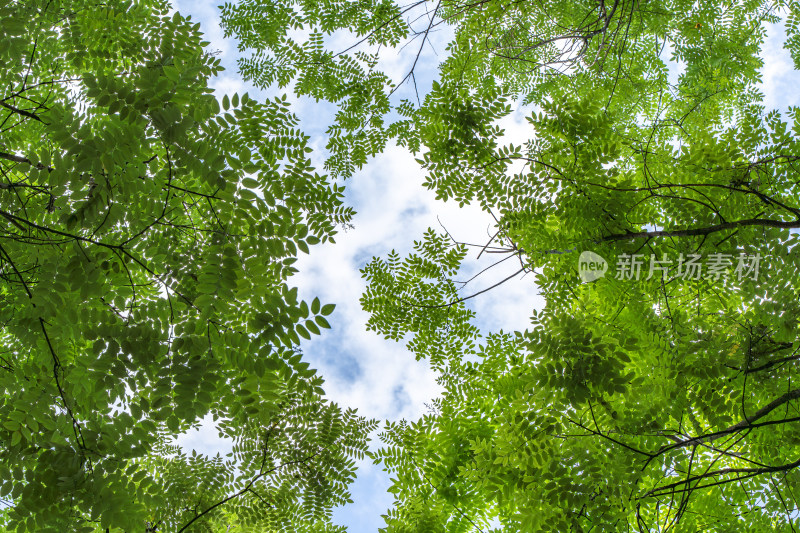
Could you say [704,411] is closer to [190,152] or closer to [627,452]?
[627,452]

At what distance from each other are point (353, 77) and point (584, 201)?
16.9ft

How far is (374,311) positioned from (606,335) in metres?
3.12

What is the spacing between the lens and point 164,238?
3025mm

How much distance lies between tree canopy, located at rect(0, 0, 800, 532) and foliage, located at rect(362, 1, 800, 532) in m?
0.03

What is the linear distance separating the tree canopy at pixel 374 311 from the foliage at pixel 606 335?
27mm

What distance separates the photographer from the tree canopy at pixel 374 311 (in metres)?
2.23

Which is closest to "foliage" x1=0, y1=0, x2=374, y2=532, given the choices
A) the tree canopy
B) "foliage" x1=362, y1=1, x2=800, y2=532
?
the tree canopy

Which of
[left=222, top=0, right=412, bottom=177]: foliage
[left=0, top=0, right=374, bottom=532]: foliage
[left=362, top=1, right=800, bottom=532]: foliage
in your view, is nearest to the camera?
[left=0, top=0, right=374, bottom=532]: foliage

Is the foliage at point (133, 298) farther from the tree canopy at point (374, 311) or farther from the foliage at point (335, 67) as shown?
the foliage at point (335, 67)

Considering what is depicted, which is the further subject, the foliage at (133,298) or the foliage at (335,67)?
the foliage at (335,67)

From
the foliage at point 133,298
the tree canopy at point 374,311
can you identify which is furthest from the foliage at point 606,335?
the foliage at point 133,298

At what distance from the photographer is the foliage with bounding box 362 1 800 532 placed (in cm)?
303

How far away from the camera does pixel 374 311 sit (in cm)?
588

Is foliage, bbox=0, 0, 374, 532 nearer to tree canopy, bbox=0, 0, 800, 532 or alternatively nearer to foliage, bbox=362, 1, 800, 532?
tree canopy, bbox=0, 0, 800, 532
